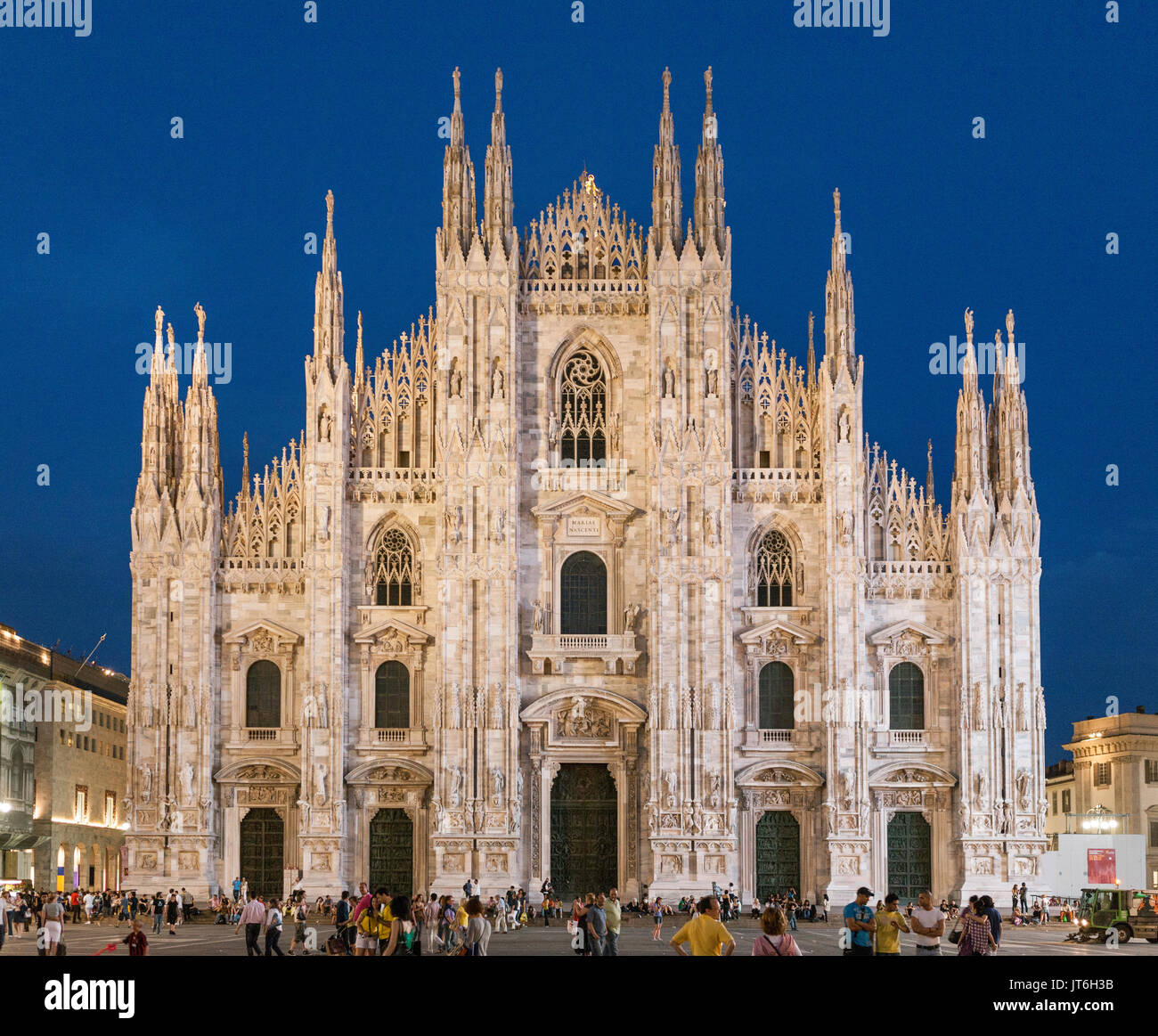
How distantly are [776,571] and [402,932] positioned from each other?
31252mm

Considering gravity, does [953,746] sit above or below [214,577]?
below

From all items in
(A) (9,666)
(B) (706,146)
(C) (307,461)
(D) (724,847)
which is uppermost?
(B) (706,146)

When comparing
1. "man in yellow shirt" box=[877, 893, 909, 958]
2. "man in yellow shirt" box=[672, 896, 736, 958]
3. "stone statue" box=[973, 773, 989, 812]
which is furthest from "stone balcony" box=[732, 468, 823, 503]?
"man in yellow shirt" box=[672, 896, 736, 958]

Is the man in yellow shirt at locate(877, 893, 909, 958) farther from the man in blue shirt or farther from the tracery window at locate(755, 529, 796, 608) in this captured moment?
the tracery window at locate(755, 529, 796, 608)

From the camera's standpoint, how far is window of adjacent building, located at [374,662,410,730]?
5397 centimetres

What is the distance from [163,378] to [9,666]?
64.0ft

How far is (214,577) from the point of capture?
53.9 m

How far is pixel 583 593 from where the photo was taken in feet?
178

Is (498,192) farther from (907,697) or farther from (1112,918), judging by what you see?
(1112,918)

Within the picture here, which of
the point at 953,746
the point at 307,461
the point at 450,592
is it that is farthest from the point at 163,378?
the point at 953,746

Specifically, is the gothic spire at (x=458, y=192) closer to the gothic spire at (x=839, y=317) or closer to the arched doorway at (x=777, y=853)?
the gothic spire at (x=839, y=317)
